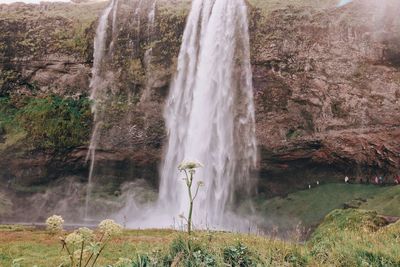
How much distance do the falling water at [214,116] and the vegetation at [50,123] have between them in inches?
356

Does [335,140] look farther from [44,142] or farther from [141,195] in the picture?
[44,142]

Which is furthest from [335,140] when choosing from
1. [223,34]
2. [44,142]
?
[44,142]

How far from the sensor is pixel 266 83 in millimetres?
41750

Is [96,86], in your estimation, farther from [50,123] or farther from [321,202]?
[321,202]

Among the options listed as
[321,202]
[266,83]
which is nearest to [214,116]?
[266,83]

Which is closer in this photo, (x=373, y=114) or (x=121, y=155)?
(x=373, y=114)

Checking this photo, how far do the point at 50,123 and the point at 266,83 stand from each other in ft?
70.4

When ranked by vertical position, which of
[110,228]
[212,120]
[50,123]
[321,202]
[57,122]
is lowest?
[321,202]

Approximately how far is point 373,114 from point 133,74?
22042 mm

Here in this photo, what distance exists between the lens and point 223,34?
4341 cm

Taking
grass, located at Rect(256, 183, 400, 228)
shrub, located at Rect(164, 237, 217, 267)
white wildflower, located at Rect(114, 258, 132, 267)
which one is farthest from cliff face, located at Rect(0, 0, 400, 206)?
white wildflower, located at Rect(114, 258, 132, 267)

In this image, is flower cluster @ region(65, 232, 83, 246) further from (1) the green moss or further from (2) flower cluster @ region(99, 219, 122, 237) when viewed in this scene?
(1) the green moss

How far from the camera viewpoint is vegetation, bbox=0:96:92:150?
150 ft

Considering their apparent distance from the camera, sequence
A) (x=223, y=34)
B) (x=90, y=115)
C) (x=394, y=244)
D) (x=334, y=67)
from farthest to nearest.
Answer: (x=90, y=115) < (x=223, y=34) < (x=334, y=67) < (x=394, y=244)
